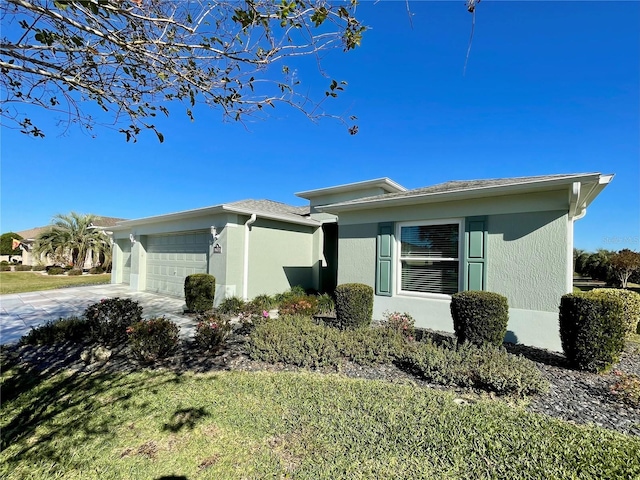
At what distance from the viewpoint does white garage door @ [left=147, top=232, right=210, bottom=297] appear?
1148 centimetres

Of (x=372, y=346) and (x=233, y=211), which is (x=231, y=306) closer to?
(x=233, y=211)

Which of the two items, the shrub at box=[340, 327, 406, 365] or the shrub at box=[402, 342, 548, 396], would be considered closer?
the shrub at box=[402, 342, 548, 396]

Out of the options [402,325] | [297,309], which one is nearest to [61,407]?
[297,309]

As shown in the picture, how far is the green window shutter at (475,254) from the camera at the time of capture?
22.3 ft

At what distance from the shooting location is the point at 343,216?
30.5 feet

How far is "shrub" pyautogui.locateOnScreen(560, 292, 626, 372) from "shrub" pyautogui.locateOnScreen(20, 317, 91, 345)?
29.9 ft

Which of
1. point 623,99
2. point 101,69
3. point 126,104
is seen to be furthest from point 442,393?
point 623,99

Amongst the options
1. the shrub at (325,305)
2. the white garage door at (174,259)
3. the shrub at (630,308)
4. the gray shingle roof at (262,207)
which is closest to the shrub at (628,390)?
the shrub at (630,308)

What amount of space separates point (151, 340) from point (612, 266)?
92.2ft

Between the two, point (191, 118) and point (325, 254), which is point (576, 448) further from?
point (325, 254)

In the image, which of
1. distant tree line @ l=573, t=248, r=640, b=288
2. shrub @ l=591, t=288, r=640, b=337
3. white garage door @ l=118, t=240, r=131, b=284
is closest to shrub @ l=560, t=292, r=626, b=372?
shrub @ l=591, t=288, r=640, b=337

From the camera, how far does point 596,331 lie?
4.47 metres

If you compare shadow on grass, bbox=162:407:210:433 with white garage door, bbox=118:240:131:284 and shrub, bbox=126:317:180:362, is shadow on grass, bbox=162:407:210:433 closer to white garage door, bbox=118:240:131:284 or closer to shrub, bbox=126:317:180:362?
shrub, bbox=126:317:180:362

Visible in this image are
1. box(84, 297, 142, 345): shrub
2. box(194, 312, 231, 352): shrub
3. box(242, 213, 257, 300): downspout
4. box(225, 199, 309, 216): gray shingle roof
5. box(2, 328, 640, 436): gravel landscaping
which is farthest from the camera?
box(225, 199, 309, 216): gray shingle roof
